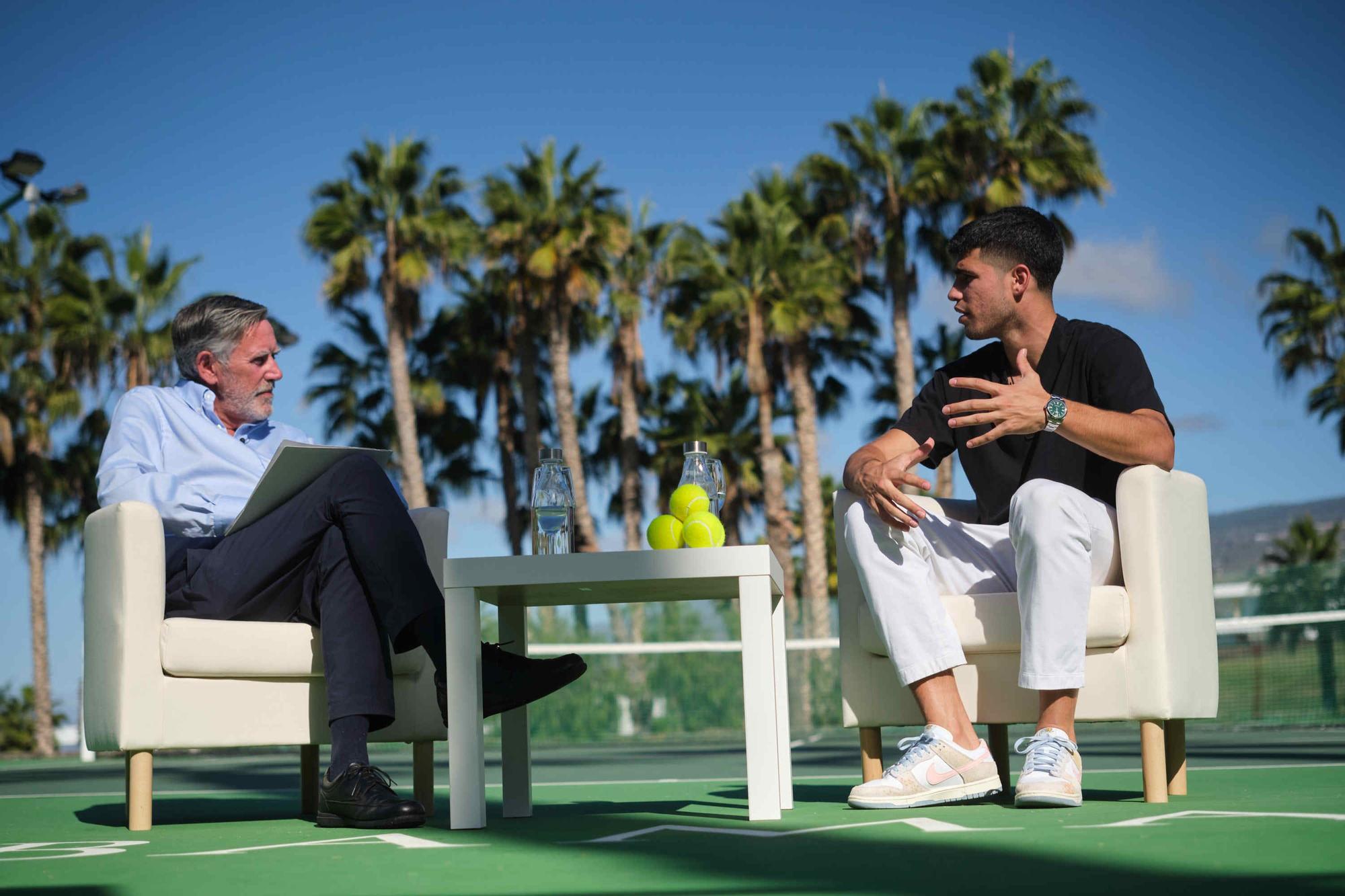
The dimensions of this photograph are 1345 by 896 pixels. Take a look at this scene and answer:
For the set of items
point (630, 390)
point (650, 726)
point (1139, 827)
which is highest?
point (630, 390)

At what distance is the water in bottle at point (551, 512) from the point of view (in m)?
3.43

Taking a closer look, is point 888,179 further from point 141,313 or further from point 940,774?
point 940,774

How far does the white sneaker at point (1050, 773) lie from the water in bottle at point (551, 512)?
3.91ft

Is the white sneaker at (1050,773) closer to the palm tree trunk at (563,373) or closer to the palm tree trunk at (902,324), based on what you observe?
the palm tree trunk at (902,324)

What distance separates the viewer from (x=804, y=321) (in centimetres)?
2533

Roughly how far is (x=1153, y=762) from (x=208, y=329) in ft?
9.05

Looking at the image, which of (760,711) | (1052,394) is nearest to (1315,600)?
(1052,394)

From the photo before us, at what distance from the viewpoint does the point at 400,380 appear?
84.3ft

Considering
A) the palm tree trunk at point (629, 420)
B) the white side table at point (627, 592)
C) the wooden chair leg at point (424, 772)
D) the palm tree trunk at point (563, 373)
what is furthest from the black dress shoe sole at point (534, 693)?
the palm tree trunk at point (629, 420)

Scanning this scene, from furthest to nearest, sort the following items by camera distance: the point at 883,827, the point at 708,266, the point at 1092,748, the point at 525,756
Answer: the point at 708,266, the point at 1092,748, the point at 525,756, the point at 883,827

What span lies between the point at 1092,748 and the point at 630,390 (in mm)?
20735

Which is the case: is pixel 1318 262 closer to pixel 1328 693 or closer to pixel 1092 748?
pixel 1328 693

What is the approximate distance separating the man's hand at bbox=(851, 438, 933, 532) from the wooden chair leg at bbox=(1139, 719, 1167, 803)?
2.34 feet

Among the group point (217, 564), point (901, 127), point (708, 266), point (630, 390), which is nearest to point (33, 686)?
point (630, 390)
